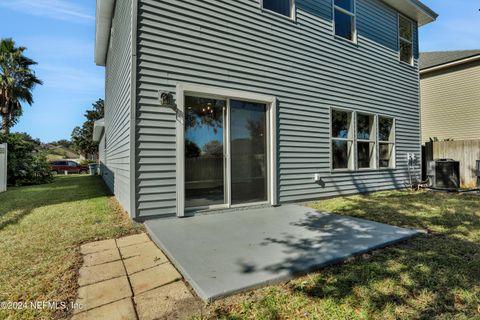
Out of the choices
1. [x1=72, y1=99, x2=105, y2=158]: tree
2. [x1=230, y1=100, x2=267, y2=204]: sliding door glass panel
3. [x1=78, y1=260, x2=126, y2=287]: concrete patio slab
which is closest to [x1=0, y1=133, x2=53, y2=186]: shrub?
[x1=230, y1=100, x2=267, y2=204]: sliding door glass panel

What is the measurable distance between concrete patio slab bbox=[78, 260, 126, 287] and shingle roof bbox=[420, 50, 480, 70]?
50.1ft

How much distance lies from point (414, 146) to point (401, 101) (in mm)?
1629

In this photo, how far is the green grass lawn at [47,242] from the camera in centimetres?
202

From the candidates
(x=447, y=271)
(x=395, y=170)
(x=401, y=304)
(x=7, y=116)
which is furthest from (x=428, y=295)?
(x=7, y=116)

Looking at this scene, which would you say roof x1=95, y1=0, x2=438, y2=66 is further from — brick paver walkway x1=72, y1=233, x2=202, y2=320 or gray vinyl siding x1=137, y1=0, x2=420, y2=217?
brick paver walkway x1=72, y1=233, x2=202, y2=320

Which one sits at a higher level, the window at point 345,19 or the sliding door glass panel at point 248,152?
the window at point 345,19

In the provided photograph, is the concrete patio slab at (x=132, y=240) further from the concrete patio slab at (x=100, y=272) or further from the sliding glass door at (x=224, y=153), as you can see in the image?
the sliding glass door at (x=224, y=153)

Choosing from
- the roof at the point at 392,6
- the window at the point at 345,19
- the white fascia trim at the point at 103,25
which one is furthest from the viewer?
the roof at the point at 392,6

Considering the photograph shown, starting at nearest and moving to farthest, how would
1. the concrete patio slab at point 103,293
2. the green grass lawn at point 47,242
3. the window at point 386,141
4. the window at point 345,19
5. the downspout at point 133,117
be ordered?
the concrete patio slab at point 103,293
the green grass lawn at point 47,242
the downspout at point 133,117
the window at point 345,19
the window at point 386,141

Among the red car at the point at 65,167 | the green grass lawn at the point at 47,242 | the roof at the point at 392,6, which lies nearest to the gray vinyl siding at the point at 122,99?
the green grass lawn at the point at 47,242

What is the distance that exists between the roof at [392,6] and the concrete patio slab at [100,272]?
6.78 metres

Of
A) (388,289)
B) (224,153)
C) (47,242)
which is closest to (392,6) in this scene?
(224,153)

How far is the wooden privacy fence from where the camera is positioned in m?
8.61

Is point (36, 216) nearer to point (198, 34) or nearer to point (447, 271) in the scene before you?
point (198, 34)
